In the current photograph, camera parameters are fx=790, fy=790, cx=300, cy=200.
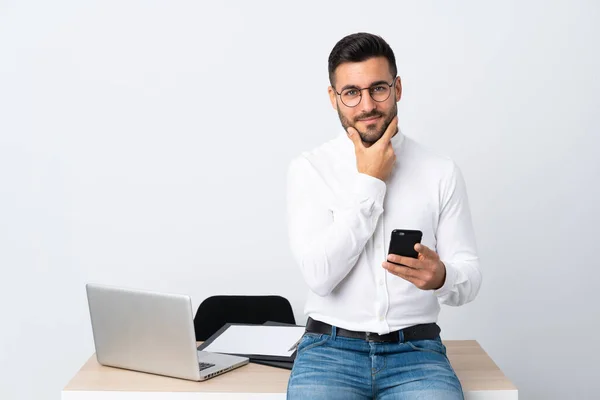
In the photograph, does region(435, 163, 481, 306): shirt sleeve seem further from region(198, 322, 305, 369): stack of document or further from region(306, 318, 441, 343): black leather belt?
region(198, 322, 305, 369): stack of document

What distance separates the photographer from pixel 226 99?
3752mm

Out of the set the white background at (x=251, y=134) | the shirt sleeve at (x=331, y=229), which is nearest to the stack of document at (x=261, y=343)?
the shirt sleeve at (x=331, y=229)

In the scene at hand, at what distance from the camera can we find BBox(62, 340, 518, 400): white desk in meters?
2.10

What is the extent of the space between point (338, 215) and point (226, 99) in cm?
171

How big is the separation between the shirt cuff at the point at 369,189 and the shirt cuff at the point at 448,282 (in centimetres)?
26

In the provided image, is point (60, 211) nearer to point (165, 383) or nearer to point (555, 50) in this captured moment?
point (165, 383)

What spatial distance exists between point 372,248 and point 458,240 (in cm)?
26

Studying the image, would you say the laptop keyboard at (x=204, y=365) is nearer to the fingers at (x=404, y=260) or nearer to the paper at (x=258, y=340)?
the paper at (x=258, y=340)

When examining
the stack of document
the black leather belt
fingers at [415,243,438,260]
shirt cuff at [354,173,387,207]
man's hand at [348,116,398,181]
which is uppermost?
man's hand at [348,116,398,181]

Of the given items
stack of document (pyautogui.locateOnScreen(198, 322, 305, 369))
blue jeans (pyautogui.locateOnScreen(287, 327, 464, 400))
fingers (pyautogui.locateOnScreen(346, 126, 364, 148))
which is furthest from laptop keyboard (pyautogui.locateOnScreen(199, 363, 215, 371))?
fingers (pyautogui.locateOnScreen(346, 126, 364, 148))

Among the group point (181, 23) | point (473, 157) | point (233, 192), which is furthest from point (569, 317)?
point (181, 23)

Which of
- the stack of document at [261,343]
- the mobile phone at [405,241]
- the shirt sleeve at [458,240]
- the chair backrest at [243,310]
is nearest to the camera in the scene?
the mobile phone at [405,241]

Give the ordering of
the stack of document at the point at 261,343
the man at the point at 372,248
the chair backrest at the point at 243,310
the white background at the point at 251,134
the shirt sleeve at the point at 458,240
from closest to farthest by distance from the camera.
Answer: the man at the point at 372,248
the shirt sleeve at the point at 458,240
the stack of document at the point at 261,343
the chair backrest at the point at 243,310
the white background at the point at 251,134

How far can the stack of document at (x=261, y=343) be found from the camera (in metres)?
2.38
